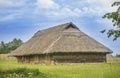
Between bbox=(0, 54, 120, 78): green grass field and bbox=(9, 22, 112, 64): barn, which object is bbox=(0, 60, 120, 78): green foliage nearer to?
bbox=(0, 54, 120, 78): green grass field

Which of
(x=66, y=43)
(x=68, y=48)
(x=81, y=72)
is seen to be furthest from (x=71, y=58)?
(x=81, y=72)

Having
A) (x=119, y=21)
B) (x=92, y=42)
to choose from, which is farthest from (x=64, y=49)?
(x=119, y=21)

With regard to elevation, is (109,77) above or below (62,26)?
below

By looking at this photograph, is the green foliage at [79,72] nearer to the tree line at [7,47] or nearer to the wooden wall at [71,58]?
the wooden wall at [71,58]

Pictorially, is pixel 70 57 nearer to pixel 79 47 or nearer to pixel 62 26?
pixel 79 47

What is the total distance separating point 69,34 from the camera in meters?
47.9

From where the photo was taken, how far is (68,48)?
44438 millimetres

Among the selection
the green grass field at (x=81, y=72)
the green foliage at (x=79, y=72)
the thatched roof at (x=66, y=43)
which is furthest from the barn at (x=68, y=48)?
the green foliage at (x=79, y=72)

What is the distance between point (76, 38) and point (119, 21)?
92.0 feet

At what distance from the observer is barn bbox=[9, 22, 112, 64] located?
146ft

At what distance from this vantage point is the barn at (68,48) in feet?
146

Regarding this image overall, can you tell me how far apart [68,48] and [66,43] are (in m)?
1.22

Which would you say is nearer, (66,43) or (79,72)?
(79,72)

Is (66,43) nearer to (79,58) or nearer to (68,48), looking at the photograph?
(68,48)
